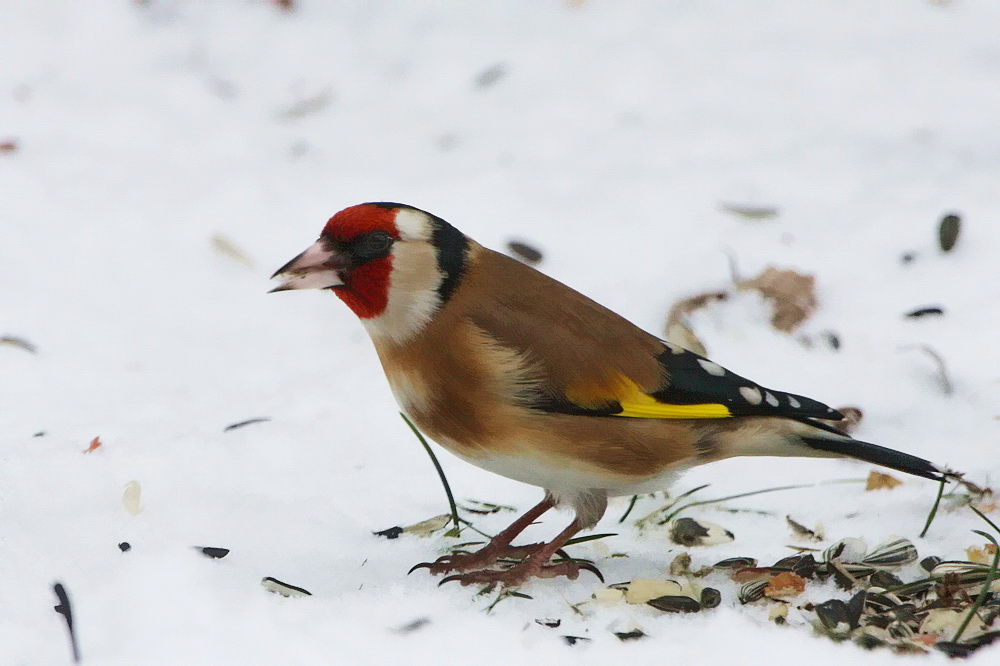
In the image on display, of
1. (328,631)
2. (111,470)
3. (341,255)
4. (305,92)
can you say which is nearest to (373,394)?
(111,470)

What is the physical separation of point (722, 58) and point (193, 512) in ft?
14.4

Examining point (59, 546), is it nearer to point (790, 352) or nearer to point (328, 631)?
point (328, 631)

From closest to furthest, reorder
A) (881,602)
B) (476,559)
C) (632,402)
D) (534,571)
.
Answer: (881,602) → (632,402) → (534,571) → (476,559)

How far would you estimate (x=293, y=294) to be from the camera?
563cm

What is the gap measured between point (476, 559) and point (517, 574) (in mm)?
174

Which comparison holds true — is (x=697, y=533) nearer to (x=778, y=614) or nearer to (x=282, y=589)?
(x=778, y=614)

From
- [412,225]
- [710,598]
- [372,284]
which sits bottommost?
[710,598]

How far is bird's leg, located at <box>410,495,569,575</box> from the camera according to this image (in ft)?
11.1

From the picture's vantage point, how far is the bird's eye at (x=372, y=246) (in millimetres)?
3246

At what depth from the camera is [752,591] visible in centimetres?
318

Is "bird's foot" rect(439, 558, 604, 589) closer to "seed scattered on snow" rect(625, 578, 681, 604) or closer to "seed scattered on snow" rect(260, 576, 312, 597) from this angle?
"seed scattered on snow" rect(625, 578, 681, 604)

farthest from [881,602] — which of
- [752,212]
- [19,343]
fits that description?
[19,343]

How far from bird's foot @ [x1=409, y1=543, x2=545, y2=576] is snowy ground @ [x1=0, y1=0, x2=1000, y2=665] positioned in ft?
0.18

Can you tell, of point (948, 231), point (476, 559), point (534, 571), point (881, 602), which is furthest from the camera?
point (948, 231)
